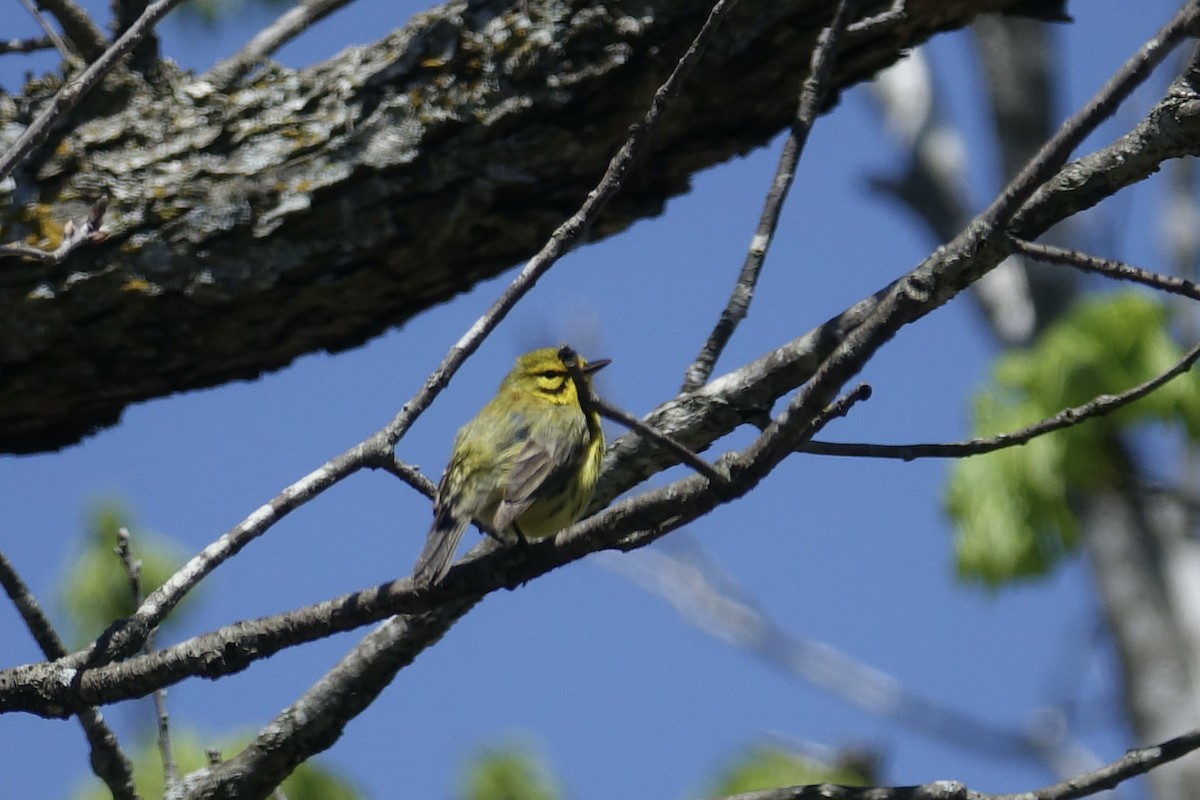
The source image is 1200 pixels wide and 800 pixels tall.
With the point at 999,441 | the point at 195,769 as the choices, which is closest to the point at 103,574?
the point at 195,769

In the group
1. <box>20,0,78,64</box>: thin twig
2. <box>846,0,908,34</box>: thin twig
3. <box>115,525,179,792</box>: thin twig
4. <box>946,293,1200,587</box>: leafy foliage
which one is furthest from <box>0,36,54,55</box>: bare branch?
<box>946,293,1200,587</box>: leafy foliage

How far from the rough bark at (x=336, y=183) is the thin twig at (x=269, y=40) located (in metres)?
0.16

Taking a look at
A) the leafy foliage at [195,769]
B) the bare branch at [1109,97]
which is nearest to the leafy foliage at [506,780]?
the leafy foliage at [195,769]

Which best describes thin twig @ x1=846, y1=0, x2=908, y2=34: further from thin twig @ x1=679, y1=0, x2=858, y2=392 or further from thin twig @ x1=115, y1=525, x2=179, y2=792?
thin twig @ x1=115, y1=525, x2=179, y2=792

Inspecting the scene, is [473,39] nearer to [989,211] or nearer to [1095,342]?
[989,211]

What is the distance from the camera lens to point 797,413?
2143 millimetres

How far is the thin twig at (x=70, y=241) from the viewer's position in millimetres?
3146

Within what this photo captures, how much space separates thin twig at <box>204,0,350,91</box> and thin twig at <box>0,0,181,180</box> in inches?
27.0

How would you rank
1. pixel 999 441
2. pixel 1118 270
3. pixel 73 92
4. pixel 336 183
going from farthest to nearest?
pixel 336 183 → pixel 73 92 → pixel 999 441 → pixel 1118 270

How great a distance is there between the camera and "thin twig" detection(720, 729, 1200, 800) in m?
2.48

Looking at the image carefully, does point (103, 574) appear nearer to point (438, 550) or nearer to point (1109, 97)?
point (438, 550)

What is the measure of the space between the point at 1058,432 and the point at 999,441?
592 cm

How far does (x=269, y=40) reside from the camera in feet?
13.8

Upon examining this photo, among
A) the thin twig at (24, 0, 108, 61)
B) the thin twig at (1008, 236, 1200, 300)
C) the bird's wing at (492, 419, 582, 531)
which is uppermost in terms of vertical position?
the thin twig at (24, 0, 108, 61)
